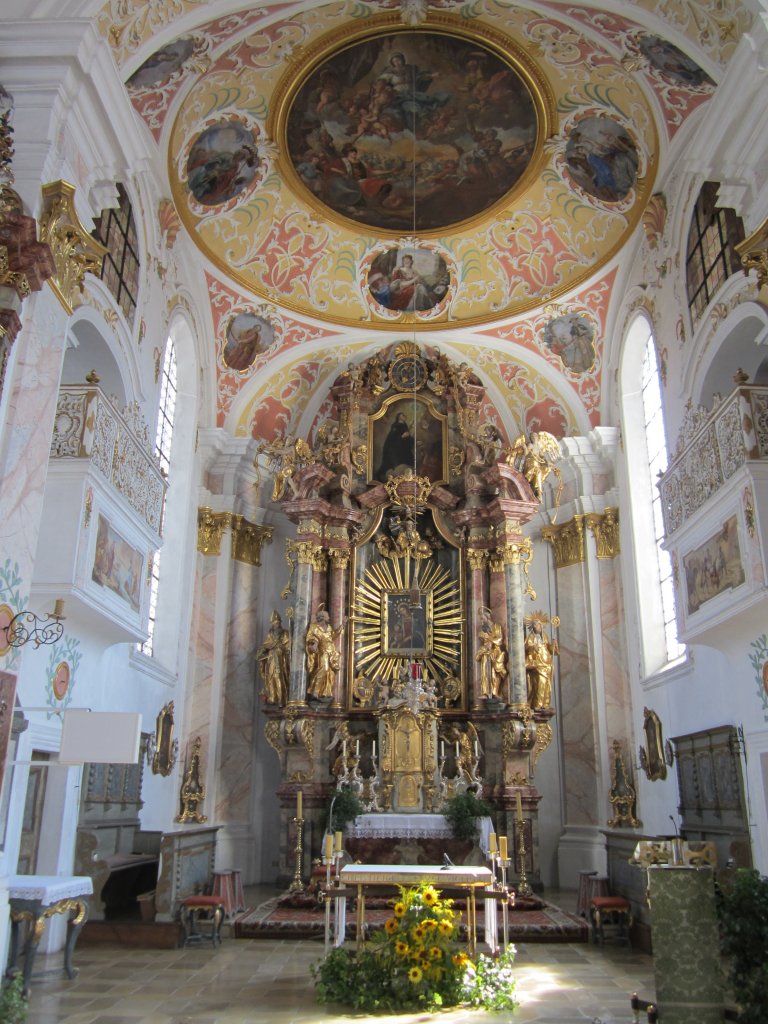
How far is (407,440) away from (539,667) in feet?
16.3

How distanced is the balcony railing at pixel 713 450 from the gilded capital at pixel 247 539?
7.78 metres

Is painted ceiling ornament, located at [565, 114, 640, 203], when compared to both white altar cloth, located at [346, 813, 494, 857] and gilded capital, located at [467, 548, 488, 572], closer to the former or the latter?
gilded capital, located at [467, 548, 488, 572]

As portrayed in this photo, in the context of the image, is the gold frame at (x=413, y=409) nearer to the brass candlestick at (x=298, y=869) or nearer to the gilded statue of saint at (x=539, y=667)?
the gilded statue of saint at (x=539, y=667)

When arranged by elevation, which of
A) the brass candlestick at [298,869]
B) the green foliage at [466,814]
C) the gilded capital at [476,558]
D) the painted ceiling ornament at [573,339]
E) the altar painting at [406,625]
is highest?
the painted ceiling ornament at [573,339]

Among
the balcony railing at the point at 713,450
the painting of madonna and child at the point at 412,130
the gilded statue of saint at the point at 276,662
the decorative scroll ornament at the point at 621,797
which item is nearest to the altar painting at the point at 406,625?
the gilded statue of saint at the point at 276,662

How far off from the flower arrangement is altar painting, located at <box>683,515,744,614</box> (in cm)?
429

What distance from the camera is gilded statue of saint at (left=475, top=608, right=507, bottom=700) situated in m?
14.9

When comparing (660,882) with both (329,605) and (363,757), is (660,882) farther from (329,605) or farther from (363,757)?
(329,605)

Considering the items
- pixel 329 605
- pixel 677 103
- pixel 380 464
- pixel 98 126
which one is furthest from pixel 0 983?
pixel 677 103

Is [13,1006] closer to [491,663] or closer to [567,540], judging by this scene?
[491,663]

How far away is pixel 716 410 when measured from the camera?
31.4ft

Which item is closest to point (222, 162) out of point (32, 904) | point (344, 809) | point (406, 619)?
point (406, 619)

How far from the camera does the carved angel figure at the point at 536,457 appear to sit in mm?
15820

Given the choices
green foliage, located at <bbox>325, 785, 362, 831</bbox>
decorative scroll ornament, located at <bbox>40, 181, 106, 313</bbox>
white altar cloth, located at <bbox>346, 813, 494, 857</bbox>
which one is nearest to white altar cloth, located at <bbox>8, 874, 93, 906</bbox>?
decorative scroll ornament, located at <bbox>40, 181, 106, 313</bbox>
